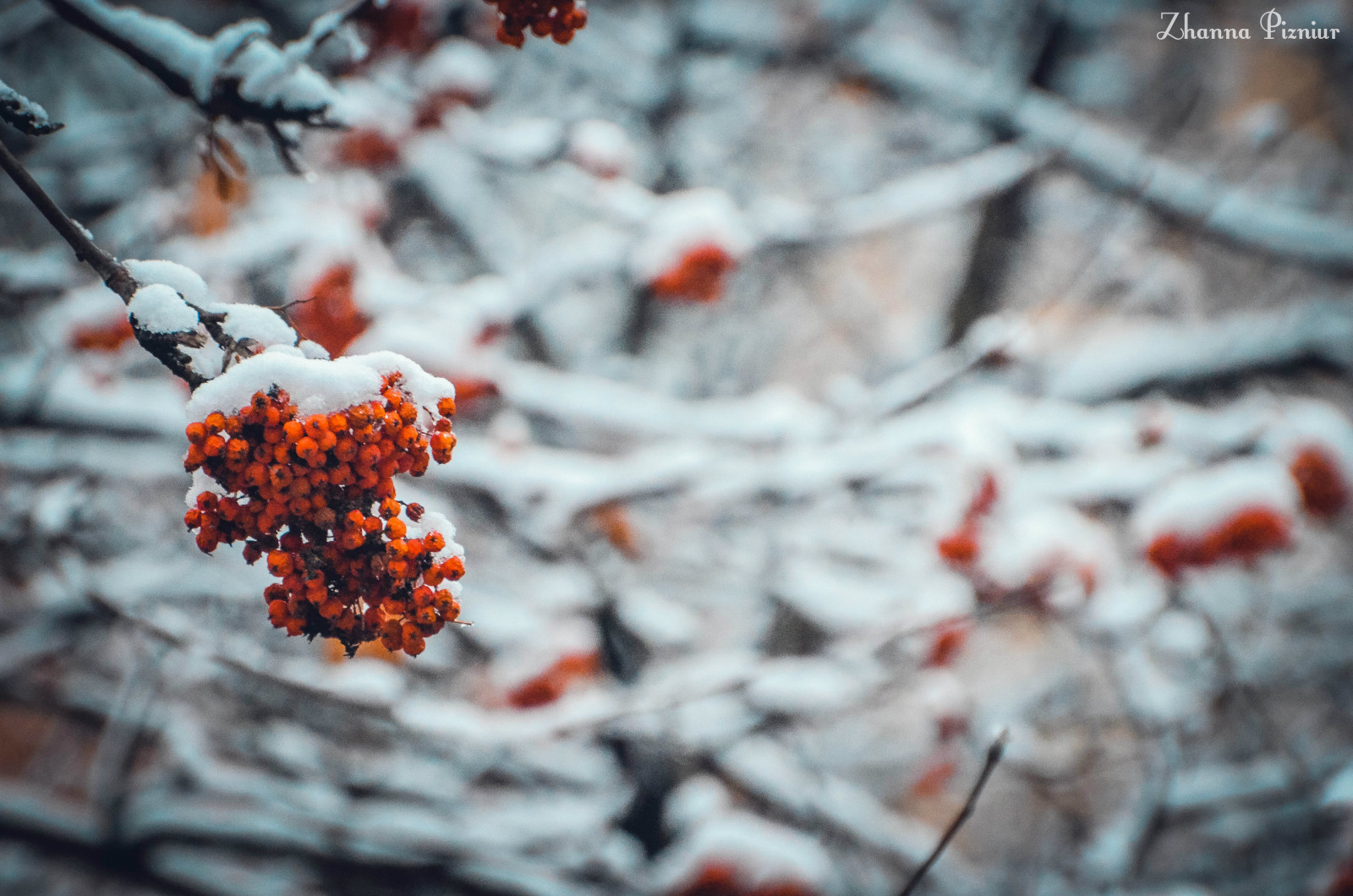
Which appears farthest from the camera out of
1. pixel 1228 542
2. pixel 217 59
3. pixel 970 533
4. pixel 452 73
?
pixel 452 73

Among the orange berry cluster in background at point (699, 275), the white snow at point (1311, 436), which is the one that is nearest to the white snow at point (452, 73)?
the orange berry cluster in background at point (699, 275)

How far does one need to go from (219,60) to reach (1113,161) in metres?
3.41

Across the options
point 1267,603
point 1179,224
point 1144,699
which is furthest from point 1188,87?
point 1144,699

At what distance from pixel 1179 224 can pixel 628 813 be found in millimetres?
3730

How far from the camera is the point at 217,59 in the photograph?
1.06 m

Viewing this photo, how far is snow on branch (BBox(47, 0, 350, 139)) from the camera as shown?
3.49 ft

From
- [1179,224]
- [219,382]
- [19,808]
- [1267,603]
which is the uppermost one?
[1179,224]

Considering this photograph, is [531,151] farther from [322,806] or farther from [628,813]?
[628,813]

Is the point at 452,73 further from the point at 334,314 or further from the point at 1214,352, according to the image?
the point at 1214,352

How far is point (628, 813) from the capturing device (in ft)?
9.94

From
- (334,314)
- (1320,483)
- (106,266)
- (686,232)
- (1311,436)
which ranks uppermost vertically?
(686,232)

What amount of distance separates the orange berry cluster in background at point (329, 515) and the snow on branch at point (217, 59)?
67 centimetres

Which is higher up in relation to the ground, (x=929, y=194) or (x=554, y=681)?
(x=929, y=194)

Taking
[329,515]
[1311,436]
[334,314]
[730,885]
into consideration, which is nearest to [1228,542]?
[1311,436]
